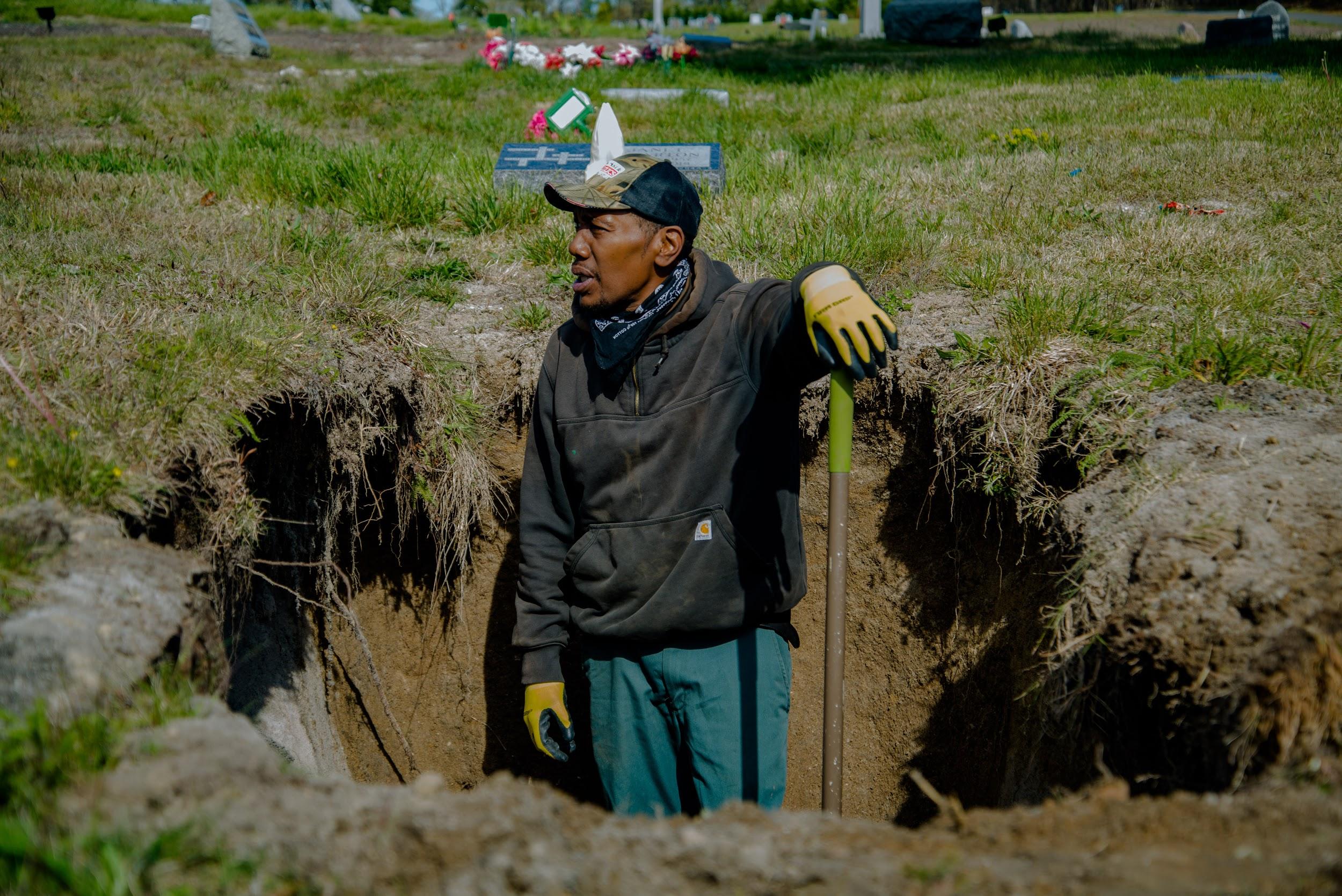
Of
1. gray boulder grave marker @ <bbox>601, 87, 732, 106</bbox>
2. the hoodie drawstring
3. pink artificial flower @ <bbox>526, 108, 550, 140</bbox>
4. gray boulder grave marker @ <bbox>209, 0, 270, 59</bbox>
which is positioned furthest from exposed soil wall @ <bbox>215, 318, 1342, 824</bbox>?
gray boulder grave marker @ <bbox>209, 0, 270, 59</bbox>

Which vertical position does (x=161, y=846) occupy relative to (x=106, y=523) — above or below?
below

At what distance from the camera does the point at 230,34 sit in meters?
10.4

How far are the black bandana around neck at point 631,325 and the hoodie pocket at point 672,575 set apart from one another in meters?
0.47

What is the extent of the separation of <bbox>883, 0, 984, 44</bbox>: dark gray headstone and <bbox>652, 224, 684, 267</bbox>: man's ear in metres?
12.2

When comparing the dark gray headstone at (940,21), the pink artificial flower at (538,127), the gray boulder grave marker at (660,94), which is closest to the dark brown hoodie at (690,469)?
the pink artificial flower at (538,127)

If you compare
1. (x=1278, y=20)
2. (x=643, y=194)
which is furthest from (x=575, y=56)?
(x=1278, y=20)

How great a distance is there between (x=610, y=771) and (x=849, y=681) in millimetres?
1424

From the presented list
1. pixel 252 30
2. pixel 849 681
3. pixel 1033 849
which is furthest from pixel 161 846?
pixel 252 30

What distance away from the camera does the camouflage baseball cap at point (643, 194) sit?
8.86ft

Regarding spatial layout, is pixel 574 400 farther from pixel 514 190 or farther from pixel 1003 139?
pixel 1003 139

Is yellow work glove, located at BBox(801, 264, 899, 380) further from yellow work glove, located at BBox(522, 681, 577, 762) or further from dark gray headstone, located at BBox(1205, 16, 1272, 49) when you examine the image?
dark gray headstone, located at BBox(1205, 16, 1272, 49)

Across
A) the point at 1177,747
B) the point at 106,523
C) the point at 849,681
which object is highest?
the point at 106,523

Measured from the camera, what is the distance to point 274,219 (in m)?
4.54

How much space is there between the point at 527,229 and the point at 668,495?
253cm
